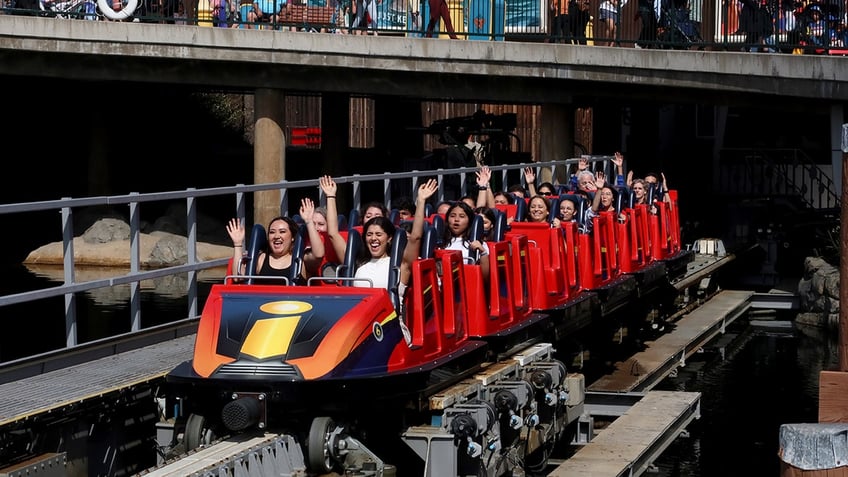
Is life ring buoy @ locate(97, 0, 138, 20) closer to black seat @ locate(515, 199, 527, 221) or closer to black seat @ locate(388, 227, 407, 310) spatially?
black seat @ locate(515, 199, 527, 221)

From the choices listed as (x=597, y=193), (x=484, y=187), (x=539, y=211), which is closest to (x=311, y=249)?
(x=484, y=187)

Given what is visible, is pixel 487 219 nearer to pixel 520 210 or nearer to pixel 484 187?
pixel 484 187

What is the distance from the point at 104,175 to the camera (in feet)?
109

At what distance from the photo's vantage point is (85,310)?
62.2 ft

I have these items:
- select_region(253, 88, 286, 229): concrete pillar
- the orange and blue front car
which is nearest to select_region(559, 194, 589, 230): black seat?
the orange and blue front car

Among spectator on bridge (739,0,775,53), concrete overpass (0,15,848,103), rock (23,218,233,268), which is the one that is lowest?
rock (23,218,233,268)

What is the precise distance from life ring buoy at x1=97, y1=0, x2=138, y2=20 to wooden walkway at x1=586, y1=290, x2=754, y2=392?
1105cm

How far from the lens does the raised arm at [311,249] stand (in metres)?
9.48

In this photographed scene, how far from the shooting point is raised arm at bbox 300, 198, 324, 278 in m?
9.48

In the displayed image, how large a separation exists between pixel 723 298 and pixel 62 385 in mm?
14872

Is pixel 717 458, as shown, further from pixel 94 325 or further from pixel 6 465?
pixel 94 325

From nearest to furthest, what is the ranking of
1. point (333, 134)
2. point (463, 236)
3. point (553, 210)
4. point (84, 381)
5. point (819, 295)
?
point (84, 381), point (463, 236), point (553, 210), point (819, 295), point (333, 134)

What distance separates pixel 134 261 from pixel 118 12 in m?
15.5

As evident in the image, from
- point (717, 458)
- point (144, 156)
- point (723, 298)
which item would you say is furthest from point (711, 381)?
point (144, 156)
